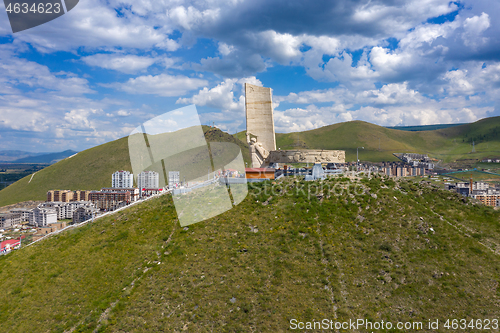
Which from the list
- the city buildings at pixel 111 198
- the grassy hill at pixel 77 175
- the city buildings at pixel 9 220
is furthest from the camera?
the grassy hill at pixel 77 175

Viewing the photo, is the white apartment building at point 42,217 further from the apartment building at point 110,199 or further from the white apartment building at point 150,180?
the white apartment building at point 150,180

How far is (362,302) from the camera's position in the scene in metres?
12.5

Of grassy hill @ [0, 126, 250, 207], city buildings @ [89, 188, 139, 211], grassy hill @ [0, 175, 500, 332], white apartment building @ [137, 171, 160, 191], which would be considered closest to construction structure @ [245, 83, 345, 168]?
grassy hill @ [0, 175, 500, 332]

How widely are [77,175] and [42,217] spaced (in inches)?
2000

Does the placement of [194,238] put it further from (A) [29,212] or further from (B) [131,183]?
(B) [131,183]

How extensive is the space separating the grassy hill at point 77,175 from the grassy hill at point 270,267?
101096 mm

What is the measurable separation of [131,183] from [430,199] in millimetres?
115282

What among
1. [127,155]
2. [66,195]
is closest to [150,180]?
[66,195]

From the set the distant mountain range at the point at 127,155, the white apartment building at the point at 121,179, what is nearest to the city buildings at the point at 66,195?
the white apartment building at the point at 121,179

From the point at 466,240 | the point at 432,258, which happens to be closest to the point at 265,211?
the point at 432,258

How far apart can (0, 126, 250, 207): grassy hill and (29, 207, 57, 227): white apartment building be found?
33.2 metres

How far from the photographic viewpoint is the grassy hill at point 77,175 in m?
123

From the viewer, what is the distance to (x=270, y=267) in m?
14.2

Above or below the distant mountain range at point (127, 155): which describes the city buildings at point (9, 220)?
below
